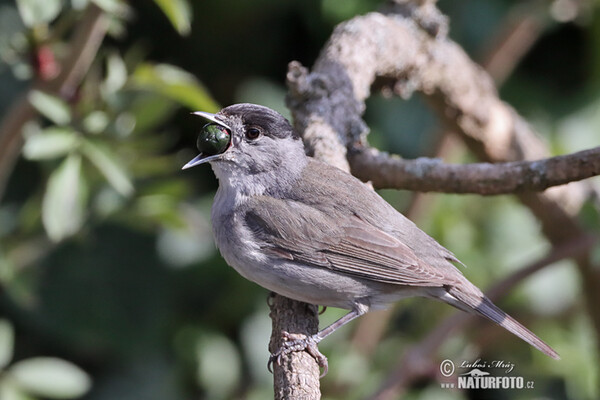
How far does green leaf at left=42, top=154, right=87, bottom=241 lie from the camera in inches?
120

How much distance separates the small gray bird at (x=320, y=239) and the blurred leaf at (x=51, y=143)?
20.7 inches

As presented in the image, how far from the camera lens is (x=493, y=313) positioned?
292cm

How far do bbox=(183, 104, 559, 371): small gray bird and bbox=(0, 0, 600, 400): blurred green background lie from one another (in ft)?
2.86

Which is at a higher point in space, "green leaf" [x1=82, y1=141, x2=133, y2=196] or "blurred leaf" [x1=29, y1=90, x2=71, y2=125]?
"blurred leaf" [x1=29, y1=90, x2=71, y2=125]

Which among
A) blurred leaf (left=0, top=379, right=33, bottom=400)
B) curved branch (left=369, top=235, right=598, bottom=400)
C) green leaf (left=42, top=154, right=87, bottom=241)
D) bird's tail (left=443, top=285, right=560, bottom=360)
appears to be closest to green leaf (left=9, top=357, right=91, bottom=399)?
blurred leaf (left=0, top=379, right=33, bottom=400)

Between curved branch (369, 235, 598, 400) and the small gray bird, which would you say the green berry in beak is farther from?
curved branch (369, 235, 598, 400)

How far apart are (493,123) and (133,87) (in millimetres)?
1855

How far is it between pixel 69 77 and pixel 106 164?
0.52 metres

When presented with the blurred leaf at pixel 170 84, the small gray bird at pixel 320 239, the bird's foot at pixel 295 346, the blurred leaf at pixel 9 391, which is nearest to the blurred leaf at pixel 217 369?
the blurred leaf at pixel 9 391

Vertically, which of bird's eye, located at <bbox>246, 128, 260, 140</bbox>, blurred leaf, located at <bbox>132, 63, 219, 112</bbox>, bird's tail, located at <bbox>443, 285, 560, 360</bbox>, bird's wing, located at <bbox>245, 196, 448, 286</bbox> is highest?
blurred leaf, located at <bbox>132, 63, 219, 112</bbox>

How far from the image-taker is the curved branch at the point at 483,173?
2.71 m

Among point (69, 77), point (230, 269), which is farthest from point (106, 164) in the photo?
point (230, 269)

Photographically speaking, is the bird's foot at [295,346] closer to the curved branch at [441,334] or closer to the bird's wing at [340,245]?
the bird's wing at [340,245]

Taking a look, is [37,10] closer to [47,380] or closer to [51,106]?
[51,106]
